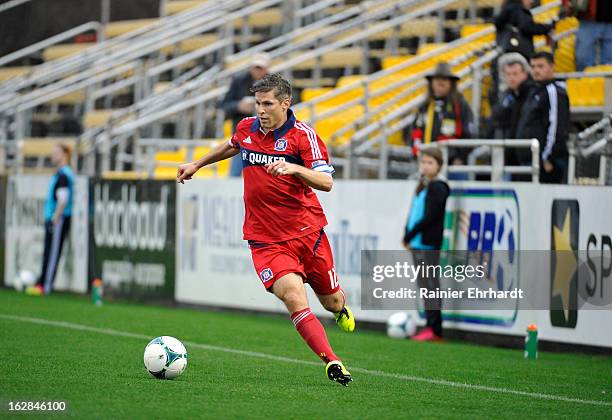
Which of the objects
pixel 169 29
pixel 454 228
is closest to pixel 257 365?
pixel 454 228

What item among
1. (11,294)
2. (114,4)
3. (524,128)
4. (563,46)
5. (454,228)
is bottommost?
(11,294)

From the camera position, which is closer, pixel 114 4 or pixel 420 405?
pixel 420 405

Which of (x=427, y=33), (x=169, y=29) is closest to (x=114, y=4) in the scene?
(x=169, y=29)

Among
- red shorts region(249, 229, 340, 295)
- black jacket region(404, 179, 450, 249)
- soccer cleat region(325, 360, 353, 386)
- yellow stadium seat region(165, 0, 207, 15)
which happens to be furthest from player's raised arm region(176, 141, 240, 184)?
yellow stadium seat region(165, 0, 207, 15)

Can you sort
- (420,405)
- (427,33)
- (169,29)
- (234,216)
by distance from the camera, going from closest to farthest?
1. (420,405)
2. (234,216)
3. (427,33)
4. (169,29)

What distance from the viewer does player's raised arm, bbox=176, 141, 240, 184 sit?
368 inches

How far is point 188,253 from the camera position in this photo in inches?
662

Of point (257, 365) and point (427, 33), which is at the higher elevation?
point (427, 33)

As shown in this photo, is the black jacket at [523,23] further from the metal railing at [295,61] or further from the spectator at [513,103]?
the metal railing at [295,61]

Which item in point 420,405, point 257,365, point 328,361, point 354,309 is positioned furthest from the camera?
point 354,309

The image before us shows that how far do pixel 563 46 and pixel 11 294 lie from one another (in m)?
8.72

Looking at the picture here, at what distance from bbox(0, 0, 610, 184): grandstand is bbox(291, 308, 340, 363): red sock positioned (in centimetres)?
665

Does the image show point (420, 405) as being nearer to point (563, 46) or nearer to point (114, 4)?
point (563, 46)

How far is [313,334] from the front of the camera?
28.5ft
